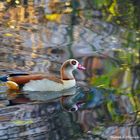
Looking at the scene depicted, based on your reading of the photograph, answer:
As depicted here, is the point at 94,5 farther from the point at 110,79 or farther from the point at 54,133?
the point at 54,133

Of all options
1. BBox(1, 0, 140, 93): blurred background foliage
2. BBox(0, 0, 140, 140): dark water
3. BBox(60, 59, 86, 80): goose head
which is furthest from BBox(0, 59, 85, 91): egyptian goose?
BBox(1, 0, 140, 93): blurred background foliage

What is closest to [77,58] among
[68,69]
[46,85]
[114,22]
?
[68,69]

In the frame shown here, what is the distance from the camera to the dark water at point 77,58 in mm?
7387

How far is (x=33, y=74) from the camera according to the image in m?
9.26

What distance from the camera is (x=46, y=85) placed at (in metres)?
9.05

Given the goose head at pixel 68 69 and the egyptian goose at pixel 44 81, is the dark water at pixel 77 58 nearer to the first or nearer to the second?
the egyptian goose at pixel 44 81

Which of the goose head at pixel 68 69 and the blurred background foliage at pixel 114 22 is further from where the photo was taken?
the blurred background foliage at pixel 114 22

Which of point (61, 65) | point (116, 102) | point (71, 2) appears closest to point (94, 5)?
point (71, 2)

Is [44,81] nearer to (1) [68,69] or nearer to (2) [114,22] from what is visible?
(1) [68,69]

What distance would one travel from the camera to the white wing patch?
351 inches

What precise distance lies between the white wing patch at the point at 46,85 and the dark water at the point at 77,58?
9cm

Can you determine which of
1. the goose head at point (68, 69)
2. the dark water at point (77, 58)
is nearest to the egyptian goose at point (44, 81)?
the goose head at point (68, 69)

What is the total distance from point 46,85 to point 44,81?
0.31 feet

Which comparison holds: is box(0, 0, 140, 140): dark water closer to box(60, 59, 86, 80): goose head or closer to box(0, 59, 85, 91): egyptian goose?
box(0, 59, 85, 91): egyptian goose
